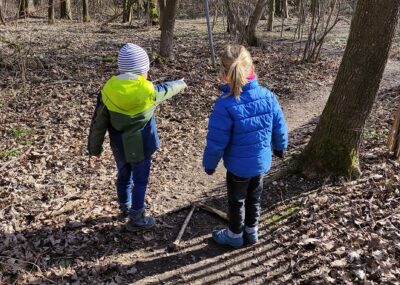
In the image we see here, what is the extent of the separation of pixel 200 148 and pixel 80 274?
3.34m

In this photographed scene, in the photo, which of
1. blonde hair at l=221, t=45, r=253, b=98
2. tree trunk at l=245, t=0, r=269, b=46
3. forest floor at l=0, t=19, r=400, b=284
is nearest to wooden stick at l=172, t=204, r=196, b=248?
forest floor at l=0, t=19, r=400, b=284

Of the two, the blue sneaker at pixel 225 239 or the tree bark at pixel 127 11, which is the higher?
the tree bark at pixel 127 11

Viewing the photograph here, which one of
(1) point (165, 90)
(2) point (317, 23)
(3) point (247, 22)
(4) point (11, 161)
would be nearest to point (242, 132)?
(1) point (165, 90)

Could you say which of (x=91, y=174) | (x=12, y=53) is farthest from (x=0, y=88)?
(x=91, y=174)

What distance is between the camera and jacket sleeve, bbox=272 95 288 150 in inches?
148

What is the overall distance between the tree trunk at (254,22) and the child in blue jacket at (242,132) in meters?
9.13

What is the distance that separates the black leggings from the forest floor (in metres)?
0.30

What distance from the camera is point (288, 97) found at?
9297mm

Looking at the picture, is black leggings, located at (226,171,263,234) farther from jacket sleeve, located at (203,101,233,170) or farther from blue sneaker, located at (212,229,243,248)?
jacket sleeve, located at (203,101,233,170)

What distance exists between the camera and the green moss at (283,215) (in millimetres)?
4562

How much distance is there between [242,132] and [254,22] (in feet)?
35.5

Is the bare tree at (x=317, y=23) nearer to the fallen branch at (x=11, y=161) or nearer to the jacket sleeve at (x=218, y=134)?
the fallen branch at (x=11, y=161)

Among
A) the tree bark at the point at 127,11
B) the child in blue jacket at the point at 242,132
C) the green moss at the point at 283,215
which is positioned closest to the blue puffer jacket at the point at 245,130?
the child in blue jacket at the point at 242,132

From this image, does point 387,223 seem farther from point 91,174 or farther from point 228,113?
point 91,174
